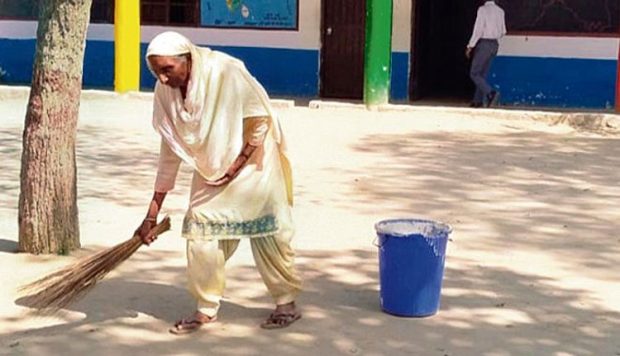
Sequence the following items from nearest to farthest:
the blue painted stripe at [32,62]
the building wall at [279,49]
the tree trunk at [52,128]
→ the tree trunk at [52,128] → the building wall at [279,49] → the blue painted stripe at [32,62]

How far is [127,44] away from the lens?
14.3m

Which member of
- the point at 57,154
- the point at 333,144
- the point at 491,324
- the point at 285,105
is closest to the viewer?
the point at 491,324

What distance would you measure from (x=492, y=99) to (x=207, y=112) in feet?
32.9

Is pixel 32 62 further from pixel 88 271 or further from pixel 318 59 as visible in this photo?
pixel 88 271

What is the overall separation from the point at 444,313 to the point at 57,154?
2.36 m

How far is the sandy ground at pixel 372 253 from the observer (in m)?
4.53

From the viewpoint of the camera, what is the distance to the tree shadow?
4434 mm

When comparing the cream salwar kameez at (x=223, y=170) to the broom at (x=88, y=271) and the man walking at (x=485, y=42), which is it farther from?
the man walking at (x=485, y=42)

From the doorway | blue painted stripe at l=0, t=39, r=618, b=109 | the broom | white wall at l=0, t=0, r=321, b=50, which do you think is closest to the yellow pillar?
white wall at l=0, t=0, r=321, b=50

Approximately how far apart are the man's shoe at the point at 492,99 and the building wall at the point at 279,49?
4.57 ft

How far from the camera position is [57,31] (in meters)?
5.69

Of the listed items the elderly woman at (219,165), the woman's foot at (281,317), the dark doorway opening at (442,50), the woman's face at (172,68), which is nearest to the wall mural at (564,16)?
the dark doorway opening at (442,50)

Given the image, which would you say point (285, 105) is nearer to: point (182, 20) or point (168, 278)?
point (182, 20)

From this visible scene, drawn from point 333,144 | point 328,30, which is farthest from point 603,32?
point 333,144
